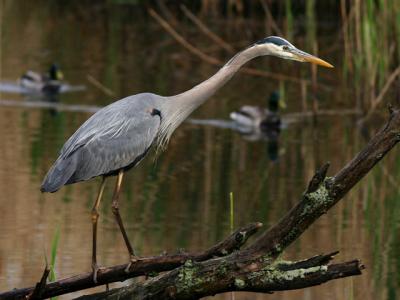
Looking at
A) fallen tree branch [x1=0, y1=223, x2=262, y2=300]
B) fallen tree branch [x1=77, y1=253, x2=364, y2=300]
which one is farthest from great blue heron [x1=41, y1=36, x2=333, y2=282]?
fallen tree branch [x1=77, y1=253, x2=364, y2=300]

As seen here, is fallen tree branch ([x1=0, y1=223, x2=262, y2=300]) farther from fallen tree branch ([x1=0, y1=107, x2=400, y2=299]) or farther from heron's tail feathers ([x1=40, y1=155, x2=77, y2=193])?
heron's tail feathers ([x1=40, y1=155, x2=77, y2=193])

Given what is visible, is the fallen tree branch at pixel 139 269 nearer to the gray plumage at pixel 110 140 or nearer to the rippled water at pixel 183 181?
the gray plumage at pixel 110 140

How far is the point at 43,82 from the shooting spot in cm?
1424

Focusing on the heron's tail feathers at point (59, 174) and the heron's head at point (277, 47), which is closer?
the heron's tail feathers at point (59, 174)

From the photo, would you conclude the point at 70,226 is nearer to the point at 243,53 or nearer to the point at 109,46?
the point at 243,53

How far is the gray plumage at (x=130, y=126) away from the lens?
6289mm

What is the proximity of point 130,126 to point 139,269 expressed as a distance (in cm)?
111

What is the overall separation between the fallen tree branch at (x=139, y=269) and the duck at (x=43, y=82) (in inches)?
343

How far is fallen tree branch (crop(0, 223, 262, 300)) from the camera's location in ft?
17.4

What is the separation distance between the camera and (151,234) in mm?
8453

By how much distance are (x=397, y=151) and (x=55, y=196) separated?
3.49m

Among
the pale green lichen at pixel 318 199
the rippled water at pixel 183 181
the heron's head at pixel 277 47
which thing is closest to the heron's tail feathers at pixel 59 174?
the rippled water at pixel 183 181

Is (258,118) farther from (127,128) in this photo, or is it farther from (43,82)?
(127,128)

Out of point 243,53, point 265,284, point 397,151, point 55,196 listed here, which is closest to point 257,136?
point 397,151
